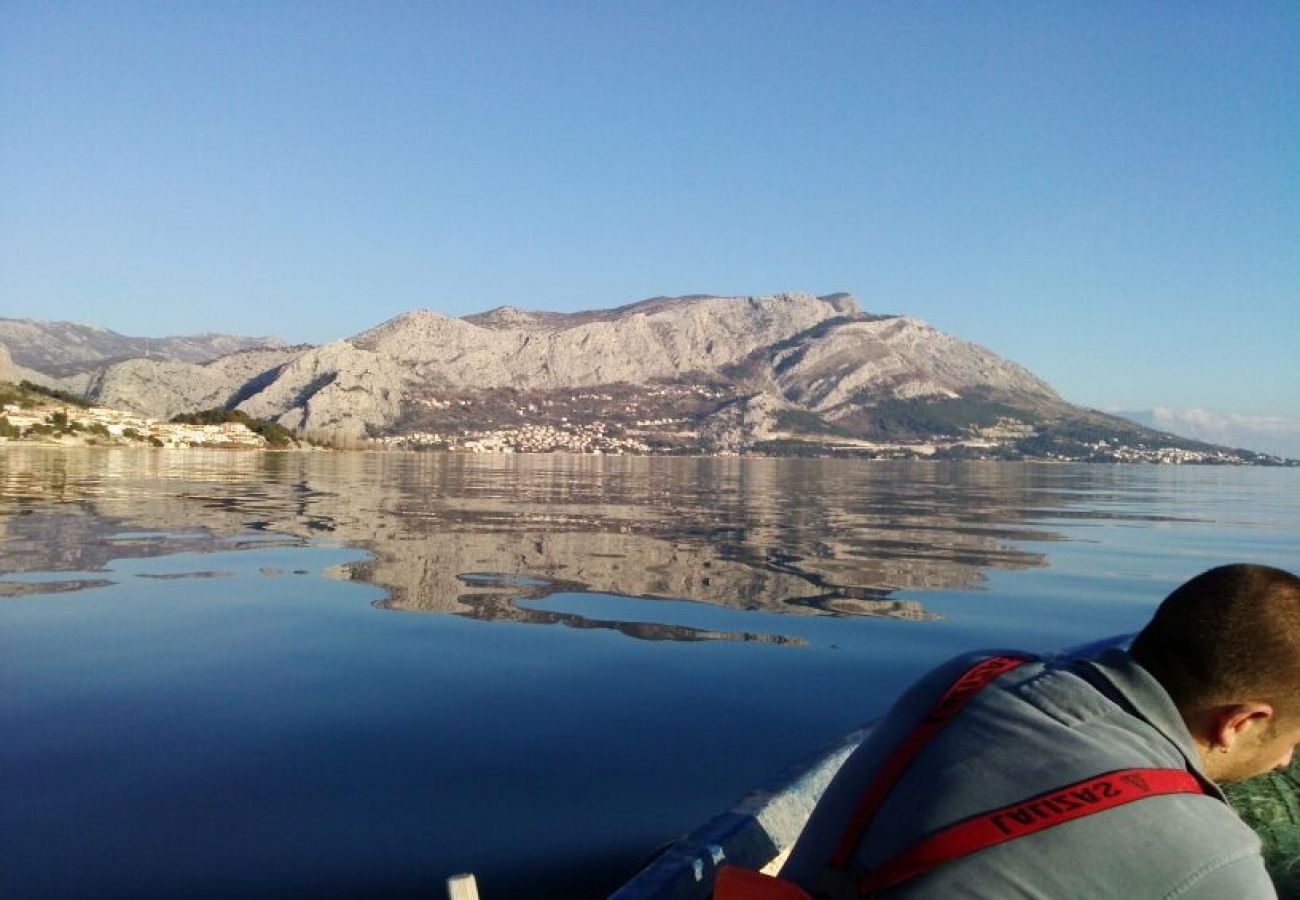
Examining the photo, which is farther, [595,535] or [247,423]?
[247,423]

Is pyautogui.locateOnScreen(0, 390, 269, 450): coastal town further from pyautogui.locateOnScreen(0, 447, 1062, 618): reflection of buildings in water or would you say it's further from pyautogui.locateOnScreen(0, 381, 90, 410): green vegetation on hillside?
pyautogui.locateOnScreen(0, 447, 1062, 618): reflection of buildings in water

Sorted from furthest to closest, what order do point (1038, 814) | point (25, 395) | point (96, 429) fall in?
point (25, 395) < point (96, 429) < point (1038, 814)

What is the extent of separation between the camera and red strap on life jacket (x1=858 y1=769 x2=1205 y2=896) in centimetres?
214

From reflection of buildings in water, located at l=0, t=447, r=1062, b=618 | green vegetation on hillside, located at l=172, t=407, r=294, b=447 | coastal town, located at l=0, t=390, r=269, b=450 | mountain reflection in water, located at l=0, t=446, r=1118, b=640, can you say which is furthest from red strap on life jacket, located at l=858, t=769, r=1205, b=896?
green vegetation on hillside, located at l=172, t=407, r=294, b=447

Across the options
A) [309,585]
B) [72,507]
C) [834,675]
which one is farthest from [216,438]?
[834,675]

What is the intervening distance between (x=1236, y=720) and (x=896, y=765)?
2.98 feet

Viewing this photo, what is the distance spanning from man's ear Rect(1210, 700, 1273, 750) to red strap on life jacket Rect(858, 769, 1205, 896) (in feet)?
1.15

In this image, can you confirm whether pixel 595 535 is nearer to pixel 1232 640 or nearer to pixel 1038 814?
pixel 1232 640

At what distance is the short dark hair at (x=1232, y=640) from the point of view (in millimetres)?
2379

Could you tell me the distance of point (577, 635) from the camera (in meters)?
11.8

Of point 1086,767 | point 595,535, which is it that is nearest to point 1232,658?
point 1086,767

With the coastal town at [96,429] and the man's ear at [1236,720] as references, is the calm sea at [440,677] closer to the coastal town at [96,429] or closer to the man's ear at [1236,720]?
the man's ear at [1236,720]

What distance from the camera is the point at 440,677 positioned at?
9633mm

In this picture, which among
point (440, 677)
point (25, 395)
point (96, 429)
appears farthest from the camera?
point (25, 395)
